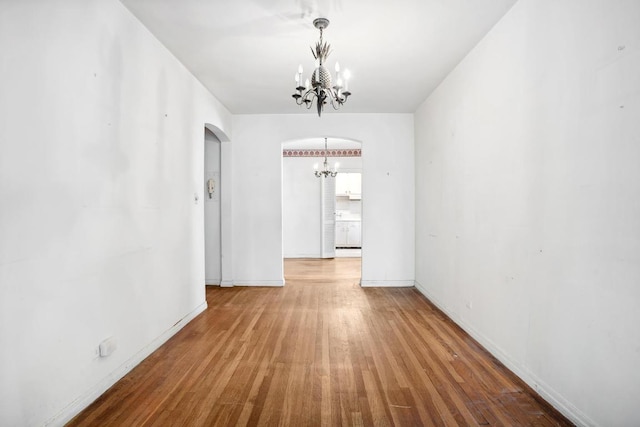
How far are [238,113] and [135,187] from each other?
10.2 ft

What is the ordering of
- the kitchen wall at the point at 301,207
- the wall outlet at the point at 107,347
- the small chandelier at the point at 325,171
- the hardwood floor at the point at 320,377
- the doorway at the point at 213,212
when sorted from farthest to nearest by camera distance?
1. the kitchen wall at the point at 301,207
2. the small chandelier at the point at 325,171
3. the doorway at the point at 213,212
4. the wall outlet at the point at 107,347
5. the hardwood floor at the point at 320,377

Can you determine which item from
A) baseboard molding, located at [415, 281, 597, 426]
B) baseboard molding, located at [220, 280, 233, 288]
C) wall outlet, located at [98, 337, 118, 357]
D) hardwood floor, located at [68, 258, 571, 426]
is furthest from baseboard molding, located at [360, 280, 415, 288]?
wall outlet, located at [98, 337, 118, 357]

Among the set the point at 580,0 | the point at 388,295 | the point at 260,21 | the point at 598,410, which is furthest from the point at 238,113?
the point at 598,410

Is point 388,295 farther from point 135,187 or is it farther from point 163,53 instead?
point 163,53

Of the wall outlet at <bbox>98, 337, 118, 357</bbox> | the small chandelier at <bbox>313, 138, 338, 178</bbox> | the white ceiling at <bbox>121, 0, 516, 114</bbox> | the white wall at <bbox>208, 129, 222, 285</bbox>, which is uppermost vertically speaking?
the white ceiling at <bbox>121, 0, 516, 114</bbox>

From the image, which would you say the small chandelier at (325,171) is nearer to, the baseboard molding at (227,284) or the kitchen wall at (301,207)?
the kitchen wall at (301,207)

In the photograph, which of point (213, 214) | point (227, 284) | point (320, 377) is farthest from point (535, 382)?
point (213, 214)

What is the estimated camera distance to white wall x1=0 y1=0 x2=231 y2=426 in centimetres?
163

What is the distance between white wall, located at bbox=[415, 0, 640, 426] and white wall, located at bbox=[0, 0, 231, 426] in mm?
3012

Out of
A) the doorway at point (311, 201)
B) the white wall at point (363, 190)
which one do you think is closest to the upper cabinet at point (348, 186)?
the doorway at point (311, 201)

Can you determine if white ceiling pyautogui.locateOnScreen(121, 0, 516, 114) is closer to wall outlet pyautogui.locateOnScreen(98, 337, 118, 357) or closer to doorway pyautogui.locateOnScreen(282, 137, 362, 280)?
wall outlet pyautogui.locateOnScreen(98, 337, 118, 357)

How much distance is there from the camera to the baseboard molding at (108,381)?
74.6 inches

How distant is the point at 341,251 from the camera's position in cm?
880

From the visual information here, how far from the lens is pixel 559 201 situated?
204cm
